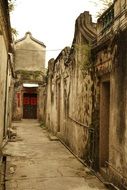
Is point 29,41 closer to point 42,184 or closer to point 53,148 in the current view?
point 53,148

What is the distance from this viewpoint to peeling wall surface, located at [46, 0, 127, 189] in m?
5.96

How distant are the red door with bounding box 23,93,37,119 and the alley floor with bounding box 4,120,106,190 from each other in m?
14.9

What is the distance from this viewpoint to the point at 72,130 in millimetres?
10742

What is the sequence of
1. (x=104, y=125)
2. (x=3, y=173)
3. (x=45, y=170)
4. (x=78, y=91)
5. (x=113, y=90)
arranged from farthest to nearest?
(x=78, y=91), (x=45, y=170), (x=3, y=173), (x=104, y=125), (x=113, y=90)

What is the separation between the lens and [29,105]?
26672 mm

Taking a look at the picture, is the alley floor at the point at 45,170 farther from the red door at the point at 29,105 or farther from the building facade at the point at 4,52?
the red door at the point at 29,105

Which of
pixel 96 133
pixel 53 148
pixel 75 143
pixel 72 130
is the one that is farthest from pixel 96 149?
pixel 53 148

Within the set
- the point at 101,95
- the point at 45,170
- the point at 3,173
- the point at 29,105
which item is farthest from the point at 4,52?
the point at 29,105

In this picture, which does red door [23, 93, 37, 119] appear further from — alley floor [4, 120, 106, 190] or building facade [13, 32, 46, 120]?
alley floor [4, 120, 106, 190]

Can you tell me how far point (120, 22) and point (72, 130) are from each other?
211 inches

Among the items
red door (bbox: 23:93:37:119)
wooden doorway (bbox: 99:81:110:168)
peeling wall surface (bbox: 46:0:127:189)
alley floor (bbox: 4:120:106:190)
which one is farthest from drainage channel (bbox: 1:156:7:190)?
red door (bbox: 23:93:37:119)

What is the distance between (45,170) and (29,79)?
18.0 m

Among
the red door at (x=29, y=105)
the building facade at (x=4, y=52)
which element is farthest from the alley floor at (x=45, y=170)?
the red door at (x=29, y=105)

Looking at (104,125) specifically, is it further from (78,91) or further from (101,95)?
(78,91)
